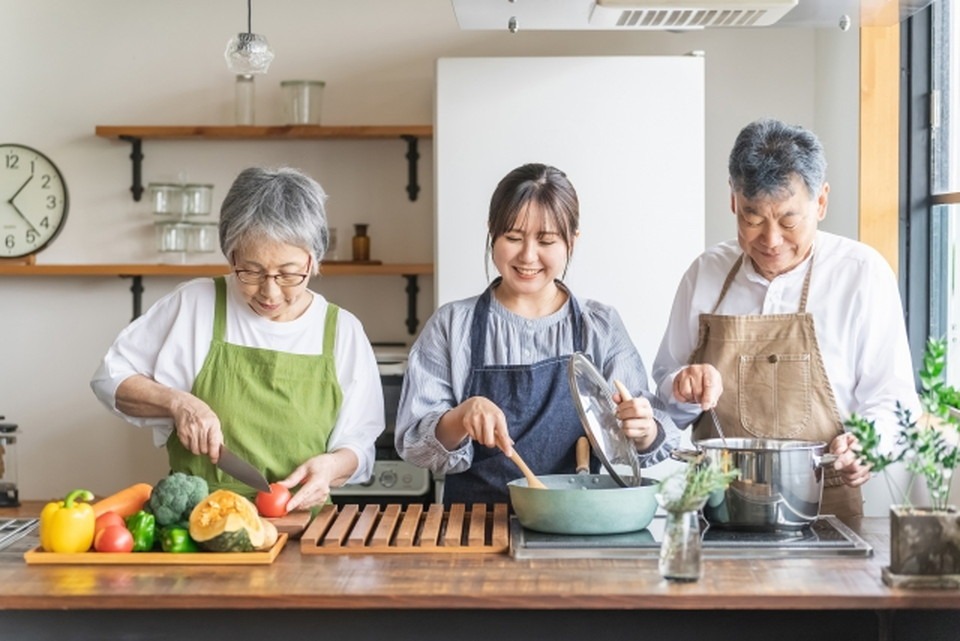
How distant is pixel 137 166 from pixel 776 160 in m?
2.80

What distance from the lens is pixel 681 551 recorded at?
1964 mm

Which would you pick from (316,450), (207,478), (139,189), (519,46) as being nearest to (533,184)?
(316,450)

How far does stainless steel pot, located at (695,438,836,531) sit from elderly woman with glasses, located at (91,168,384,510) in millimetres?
779

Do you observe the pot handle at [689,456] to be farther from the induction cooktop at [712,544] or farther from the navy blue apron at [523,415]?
the navy blue apron at [523,415]

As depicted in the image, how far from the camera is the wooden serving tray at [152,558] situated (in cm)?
211

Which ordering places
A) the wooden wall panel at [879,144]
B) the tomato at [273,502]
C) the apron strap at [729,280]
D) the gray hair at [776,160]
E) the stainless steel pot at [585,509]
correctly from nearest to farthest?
the stainless steel pot at [585,509], the tomato at [273,502], the gray hair at [776,160], the apron strap at [729,280], the wooden wall panel at [879,144]

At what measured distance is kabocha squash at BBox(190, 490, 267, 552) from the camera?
6.95 ft

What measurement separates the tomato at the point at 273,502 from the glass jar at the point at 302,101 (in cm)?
230

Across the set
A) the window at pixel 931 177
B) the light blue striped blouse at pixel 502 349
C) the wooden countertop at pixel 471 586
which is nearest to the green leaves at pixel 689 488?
the wooden countertop at pixel 471 586

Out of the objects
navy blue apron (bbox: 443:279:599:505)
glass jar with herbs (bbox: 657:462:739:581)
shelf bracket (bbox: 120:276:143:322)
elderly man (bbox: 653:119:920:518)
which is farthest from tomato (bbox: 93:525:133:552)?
shelf bracket (bbox: 120:276:143:322)

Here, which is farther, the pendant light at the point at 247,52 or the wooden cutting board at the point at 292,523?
the pendant light at the point at 247,52

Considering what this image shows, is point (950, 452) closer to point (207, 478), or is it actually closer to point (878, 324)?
point (878, 324)

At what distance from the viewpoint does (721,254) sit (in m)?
2.82

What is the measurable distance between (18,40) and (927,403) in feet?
12.2
